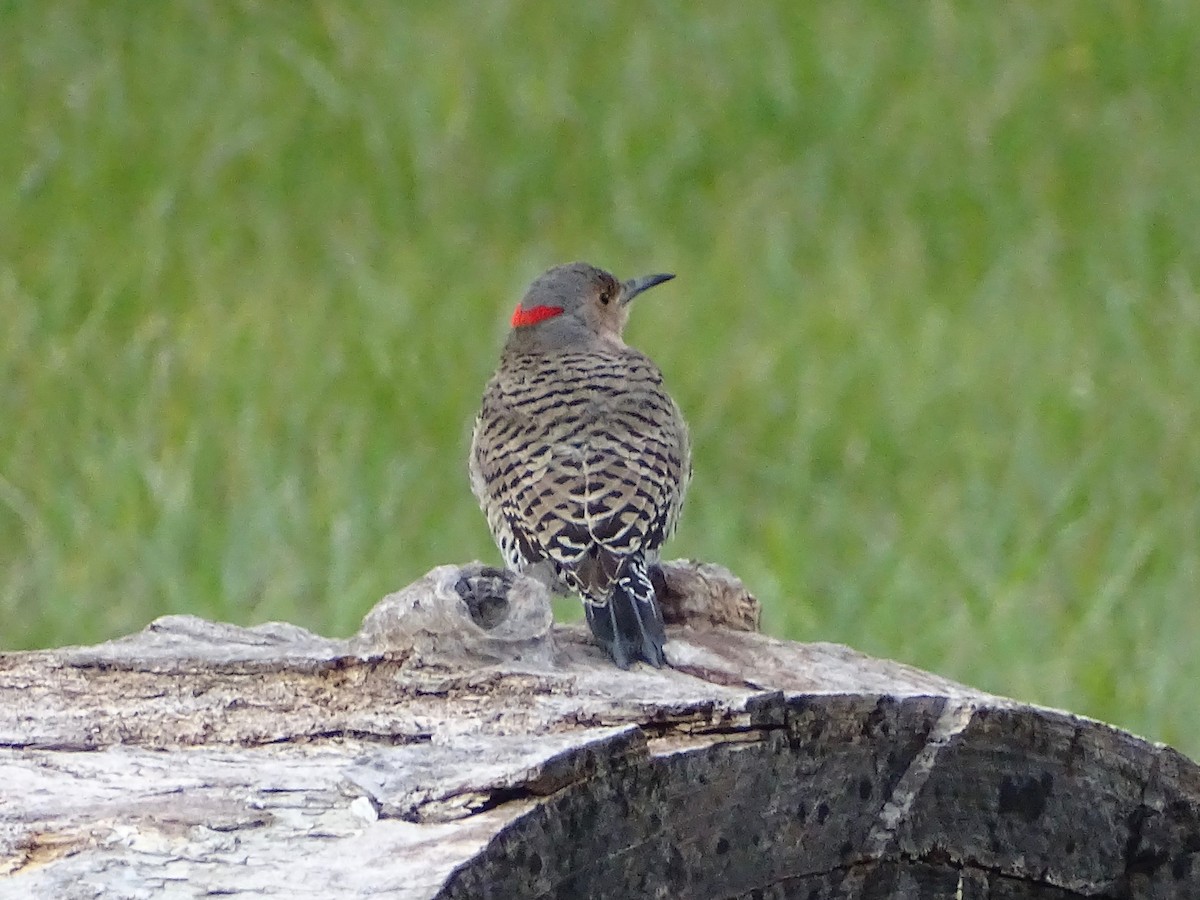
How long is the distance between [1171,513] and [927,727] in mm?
4236

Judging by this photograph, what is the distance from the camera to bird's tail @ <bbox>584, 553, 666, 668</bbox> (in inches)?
139

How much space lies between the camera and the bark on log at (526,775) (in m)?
2.68

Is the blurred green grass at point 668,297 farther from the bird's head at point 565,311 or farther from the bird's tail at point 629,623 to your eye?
the bird's tail at point 629,623

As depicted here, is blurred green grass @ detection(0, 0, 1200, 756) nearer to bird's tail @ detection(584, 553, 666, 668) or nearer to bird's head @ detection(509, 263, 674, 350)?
bird's head @ detection(509, 263, 674, 350)

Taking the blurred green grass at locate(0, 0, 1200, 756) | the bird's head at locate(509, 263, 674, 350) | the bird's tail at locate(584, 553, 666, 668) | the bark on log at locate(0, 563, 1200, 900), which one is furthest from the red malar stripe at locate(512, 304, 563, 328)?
the bark on log at locate(0, 563, 1200, 900)

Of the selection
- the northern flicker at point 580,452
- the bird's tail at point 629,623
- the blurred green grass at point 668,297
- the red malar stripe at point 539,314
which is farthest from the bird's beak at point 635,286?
the bird's tail at point 629,623

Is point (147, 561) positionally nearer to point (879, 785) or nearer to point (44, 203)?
point (44, 203)

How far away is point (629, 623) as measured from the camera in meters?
3.67

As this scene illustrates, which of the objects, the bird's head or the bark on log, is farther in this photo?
the bird's head

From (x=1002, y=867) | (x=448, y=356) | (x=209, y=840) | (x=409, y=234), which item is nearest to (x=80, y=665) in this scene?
(x=209, y=840)

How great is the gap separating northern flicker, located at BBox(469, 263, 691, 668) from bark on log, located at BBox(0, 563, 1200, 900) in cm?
50

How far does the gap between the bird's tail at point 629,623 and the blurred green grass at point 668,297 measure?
2.32 metres

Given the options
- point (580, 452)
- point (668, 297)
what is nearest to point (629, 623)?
point (580, 452)

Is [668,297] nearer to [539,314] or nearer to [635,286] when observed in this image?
[635,286]
